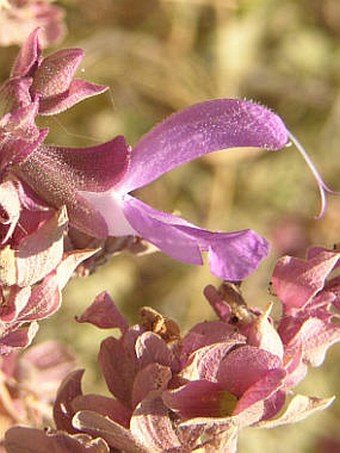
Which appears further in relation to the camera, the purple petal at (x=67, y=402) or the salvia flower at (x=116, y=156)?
the purple petal at (x=67, y=402)

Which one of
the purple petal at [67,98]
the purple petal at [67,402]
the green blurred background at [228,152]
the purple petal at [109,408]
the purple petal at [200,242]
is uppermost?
the purple petal at [67,98]

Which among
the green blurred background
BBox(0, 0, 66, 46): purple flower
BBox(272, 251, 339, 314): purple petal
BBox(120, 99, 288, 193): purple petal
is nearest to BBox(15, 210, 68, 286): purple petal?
BBox(120, 99, 288, 193): purple petal

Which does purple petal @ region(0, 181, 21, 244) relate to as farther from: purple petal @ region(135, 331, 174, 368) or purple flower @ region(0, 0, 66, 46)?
purple flower @ region(0, 0, 66, 46)

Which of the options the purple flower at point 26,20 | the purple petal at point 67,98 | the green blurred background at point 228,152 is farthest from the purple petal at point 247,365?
the green blurred background at point 228,152

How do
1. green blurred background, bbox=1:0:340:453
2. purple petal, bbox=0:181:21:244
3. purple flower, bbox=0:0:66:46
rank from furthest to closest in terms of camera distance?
green blurred background, bbox=1:0:340:453
purple flower, bbox=0:0:66:46
purple petal, bbox=0:181:21:244

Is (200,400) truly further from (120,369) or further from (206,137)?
(206,137)

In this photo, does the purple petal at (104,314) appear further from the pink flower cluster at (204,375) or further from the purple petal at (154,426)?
the purple petal at (154,426)

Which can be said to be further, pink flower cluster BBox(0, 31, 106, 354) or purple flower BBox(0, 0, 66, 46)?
purple flower BBox(0, 0, 66, 46)
